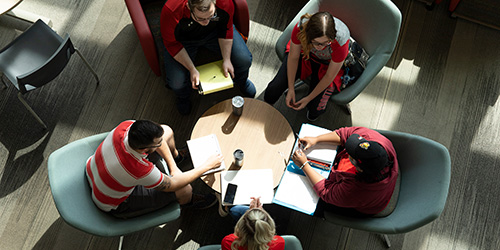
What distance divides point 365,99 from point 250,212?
6.64 feet

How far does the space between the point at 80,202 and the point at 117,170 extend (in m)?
0.39

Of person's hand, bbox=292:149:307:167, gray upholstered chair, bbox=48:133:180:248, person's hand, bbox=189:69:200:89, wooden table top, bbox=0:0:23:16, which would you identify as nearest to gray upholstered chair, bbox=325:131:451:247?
person's hand, bbox=292:149:307:167

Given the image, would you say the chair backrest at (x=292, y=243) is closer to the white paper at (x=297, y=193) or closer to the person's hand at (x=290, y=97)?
the white paper at (x=297, y=193)

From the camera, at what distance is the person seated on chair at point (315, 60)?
8.52 feet

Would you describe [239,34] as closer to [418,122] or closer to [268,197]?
[268,197]

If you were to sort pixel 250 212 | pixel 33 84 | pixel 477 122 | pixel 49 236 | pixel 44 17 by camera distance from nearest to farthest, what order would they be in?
pixel 250 212
pixel 33 84
pixel 49 236
pixel 477 122
pixel 44 17

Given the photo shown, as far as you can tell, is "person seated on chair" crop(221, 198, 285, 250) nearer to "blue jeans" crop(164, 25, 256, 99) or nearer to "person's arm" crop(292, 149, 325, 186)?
"person's arm" crop(292, 149, 325, 186)

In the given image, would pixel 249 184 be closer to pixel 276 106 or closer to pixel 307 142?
pixel 307 142

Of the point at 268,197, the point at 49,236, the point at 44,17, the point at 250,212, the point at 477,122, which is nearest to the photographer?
the point at 250,212

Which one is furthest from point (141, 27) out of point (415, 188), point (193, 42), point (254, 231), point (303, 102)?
point (415, 188)

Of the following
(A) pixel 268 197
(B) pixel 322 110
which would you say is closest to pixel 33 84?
(A) pixel 268 197

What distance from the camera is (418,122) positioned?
363 cm

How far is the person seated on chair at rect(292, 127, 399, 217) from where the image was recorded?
232cm

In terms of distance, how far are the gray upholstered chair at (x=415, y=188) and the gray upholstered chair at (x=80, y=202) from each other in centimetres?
121
